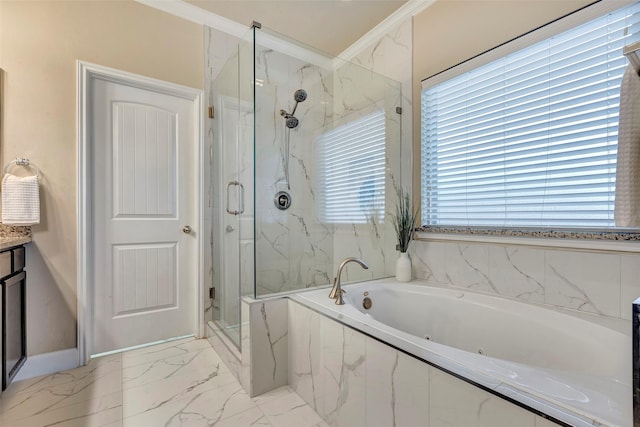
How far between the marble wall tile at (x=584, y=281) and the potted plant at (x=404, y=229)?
0.78m

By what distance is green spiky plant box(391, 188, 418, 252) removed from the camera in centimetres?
210

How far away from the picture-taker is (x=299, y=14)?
2359mm

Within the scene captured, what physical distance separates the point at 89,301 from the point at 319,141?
6.47 feet

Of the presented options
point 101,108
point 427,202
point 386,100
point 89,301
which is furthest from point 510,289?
point 101,108

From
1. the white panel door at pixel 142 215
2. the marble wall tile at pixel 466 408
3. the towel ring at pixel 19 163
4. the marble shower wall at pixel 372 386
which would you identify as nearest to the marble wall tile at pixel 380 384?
the marble shower wall at pixel 372 386

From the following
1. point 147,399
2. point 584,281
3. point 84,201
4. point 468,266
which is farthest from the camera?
point 84,201

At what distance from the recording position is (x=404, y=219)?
2104 mm

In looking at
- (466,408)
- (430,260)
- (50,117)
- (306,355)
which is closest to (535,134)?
(430,260)

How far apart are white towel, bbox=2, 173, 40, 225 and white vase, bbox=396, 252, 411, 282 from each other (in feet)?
7.41

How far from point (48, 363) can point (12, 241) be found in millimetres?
818

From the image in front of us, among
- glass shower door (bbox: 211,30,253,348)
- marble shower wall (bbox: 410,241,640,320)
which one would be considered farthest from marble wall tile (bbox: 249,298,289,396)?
marble shower wall (bbox: 410,241,640,320)

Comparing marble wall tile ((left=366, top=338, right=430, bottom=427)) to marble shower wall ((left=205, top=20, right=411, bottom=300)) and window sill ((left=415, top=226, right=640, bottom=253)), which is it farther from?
window sill ((left=415, top=226, right=640, bottom=253))

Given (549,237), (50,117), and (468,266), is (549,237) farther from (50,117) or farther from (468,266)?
(50,117)

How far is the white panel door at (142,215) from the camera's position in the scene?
2.10 metres
